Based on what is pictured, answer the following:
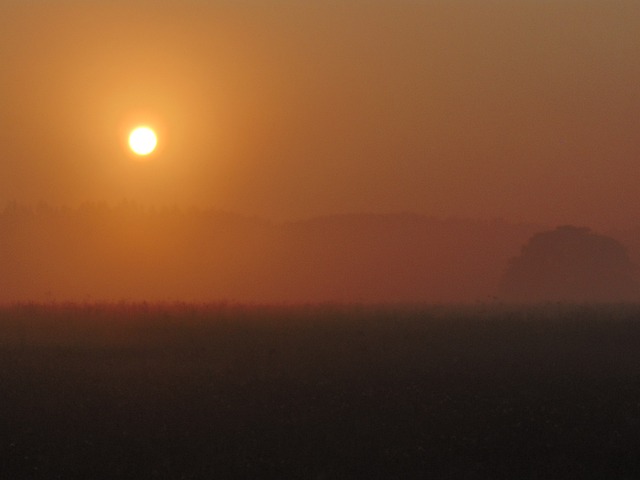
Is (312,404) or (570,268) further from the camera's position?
(570,268)

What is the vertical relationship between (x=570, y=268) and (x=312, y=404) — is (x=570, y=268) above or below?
above

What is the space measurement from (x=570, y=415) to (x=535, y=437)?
1488 millimetres

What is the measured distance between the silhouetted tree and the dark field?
57.0 metres

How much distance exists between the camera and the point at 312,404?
15.1 meters

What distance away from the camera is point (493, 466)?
40.5 feet

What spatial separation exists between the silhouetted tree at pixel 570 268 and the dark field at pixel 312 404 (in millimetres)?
56997

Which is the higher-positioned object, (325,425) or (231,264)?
(231,264)

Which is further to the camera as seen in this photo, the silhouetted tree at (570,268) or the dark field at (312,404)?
the silhouetted tree at (570,268)

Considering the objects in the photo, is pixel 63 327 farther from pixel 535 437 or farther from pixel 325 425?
pixel 535 437

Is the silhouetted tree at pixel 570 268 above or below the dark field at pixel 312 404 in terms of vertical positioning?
above

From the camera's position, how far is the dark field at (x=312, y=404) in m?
12.4

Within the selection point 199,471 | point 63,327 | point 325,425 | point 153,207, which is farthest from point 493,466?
point 153,207

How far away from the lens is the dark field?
12.4 meters

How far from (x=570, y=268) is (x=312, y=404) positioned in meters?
70.5
